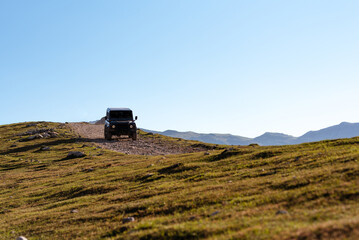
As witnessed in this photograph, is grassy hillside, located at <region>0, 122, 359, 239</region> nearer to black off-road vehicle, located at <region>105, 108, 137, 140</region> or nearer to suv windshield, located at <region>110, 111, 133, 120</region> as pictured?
black off-road vehicle, located at <region>105, 108, 137, 140</region>

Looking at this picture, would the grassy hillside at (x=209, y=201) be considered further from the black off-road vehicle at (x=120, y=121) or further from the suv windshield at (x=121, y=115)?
the suv windshield at (x=121, y=115)

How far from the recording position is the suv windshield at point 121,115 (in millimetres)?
45031

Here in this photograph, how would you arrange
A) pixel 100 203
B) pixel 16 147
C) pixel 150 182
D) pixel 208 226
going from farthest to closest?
pixel 16 147, pixel 150 182, pixel 100 203, pixel 208 226

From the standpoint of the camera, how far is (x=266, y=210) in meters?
9.55

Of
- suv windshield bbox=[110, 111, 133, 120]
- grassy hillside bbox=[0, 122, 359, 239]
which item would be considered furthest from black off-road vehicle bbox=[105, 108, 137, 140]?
grassy hillside bbox=[0, 122, 359, 239]

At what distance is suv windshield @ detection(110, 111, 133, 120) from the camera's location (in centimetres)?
4503

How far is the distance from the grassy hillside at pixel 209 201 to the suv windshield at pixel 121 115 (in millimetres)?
18976

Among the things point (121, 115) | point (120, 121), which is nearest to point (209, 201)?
point (120, 121)

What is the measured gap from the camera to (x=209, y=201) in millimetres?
12133

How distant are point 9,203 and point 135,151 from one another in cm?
1952

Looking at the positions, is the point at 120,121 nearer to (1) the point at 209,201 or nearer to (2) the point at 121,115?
(2) the point at 121,115

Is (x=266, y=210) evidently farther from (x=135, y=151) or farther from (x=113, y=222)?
(x=135, y=151)

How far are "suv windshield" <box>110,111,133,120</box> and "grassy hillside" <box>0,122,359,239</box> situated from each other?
1898 centimetres

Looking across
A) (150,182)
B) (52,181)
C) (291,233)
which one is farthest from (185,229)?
(52,181)
